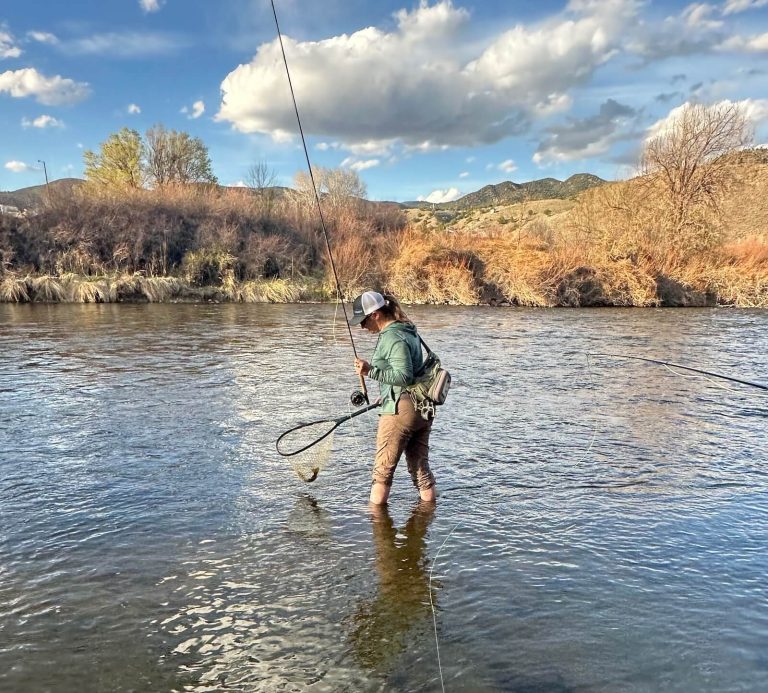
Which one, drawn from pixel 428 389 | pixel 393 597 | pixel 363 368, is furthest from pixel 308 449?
pixel 393 597

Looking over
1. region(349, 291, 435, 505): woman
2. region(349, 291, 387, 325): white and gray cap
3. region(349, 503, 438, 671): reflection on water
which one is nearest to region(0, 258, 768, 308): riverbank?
region(349, 291, 435, 505): woman

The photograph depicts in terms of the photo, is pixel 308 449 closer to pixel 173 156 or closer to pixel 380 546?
pixel 380 546

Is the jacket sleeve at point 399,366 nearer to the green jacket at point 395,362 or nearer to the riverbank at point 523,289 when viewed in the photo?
the green jacket at point 395,362

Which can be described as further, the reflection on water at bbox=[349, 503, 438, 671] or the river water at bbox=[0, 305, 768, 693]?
the reflection on water at bbox=[349, 503, 438, 671]

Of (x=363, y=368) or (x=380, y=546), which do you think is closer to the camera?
(x=380, y=546)

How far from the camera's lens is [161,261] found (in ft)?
121

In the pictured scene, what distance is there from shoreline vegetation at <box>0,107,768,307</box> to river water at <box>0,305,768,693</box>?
21870 mm

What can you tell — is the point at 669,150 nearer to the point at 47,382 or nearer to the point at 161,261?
the point at 161,261

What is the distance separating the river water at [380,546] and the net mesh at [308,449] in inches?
9.7

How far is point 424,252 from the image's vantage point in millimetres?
34031

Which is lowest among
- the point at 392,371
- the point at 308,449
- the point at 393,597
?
the point at 393,597

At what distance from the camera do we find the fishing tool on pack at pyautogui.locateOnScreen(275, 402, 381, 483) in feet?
23.4

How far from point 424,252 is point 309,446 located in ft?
91.4

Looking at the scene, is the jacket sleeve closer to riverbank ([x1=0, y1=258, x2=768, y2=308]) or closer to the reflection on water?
the reflection on water
